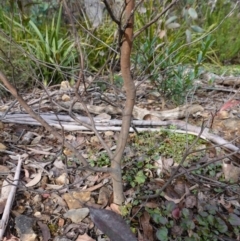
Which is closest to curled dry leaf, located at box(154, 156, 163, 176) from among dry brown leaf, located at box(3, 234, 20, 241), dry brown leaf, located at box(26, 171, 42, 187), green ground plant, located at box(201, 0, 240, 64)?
dry brown leaf, located at box(26, 171, 42, 187)

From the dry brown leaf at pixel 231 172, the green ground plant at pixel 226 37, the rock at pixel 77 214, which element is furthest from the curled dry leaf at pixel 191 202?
the green ground plant at pixel 226 37

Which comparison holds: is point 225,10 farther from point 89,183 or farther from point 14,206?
point 14,206

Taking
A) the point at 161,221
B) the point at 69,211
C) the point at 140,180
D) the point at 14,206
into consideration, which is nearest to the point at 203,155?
the point at 140,180

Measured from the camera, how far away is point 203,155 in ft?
4.59

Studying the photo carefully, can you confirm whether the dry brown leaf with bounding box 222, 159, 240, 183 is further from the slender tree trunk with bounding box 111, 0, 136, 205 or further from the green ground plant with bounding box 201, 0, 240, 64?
the green ground plant with bounding box 201, 0, 240, 64

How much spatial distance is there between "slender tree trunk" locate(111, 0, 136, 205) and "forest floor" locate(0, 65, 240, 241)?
0.10m

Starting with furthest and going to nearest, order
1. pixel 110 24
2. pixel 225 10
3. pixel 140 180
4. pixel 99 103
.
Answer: pixel 225 10, pixel 110 24, pixel 99 103, pixel 140 180

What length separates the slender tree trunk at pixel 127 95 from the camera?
0.78 meters

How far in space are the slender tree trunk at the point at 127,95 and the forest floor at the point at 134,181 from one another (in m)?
0.10

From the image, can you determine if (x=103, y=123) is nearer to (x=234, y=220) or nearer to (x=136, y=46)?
(x=136, y=46)

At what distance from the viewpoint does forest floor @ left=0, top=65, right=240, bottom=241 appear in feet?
3.43

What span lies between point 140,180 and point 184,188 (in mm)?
184

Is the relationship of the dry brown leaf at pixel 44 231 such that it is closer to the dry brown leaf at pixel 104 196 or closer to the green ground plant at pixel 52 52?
the dry brown leaf at pixel 104 196

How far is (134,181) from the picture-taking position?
48.2 inches
